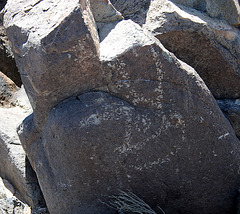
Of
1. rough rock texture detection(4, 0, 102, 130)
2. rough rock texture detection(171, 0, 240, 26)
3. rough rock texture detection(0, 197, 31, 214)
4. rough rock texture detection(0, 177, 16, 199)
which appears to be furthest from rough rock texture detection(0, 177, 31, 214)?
rough rock texture detection(171, 0, 240, 26)

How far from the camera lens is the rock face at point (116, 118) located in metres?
1.96

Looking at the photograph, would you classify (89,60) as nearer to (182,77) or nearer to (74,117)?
(74,117)

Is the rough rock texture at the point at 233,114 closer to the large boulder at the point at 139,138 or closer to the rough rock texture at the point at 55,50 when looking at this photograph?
the large boulder at the point at 139,138

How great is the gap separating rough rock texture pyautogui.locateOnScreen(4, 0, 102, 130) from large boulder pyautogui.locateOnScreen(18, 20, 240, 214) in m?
0.07

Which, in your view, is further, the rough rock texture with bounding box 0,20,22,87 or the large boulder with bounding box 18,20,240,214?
the rough rock texture with bounding box 0,20,22,87

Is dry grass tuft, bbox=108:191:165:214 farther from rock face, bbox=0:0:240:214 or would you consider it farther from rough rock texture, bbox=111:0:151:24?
rough rock texture, bbox=111:0:151:24

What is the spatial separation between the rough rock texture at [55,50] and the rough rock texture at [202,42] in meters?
0.74

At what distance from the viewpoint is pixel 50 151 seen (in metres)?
2.09

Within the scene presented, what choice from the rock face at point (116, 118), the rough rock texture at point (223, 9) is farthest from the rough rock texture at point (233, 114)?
the rough rock texture at point (223, 9)

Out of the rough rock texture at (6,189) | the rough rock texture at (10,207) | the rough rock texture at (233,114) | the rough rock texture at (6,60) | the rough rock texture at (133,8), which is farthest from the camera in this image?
the rough rock texture at (6,60)

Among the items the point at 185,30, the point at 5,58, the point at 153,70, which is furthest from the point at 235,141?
the point at 5,58

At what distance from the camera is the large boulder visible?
1980mm

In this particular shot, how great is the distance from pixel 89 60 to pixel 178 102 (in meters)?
0.52

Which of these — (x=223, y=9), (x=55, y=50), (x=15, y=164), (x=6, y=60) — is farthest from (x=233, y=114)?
(x=6, y=60)
